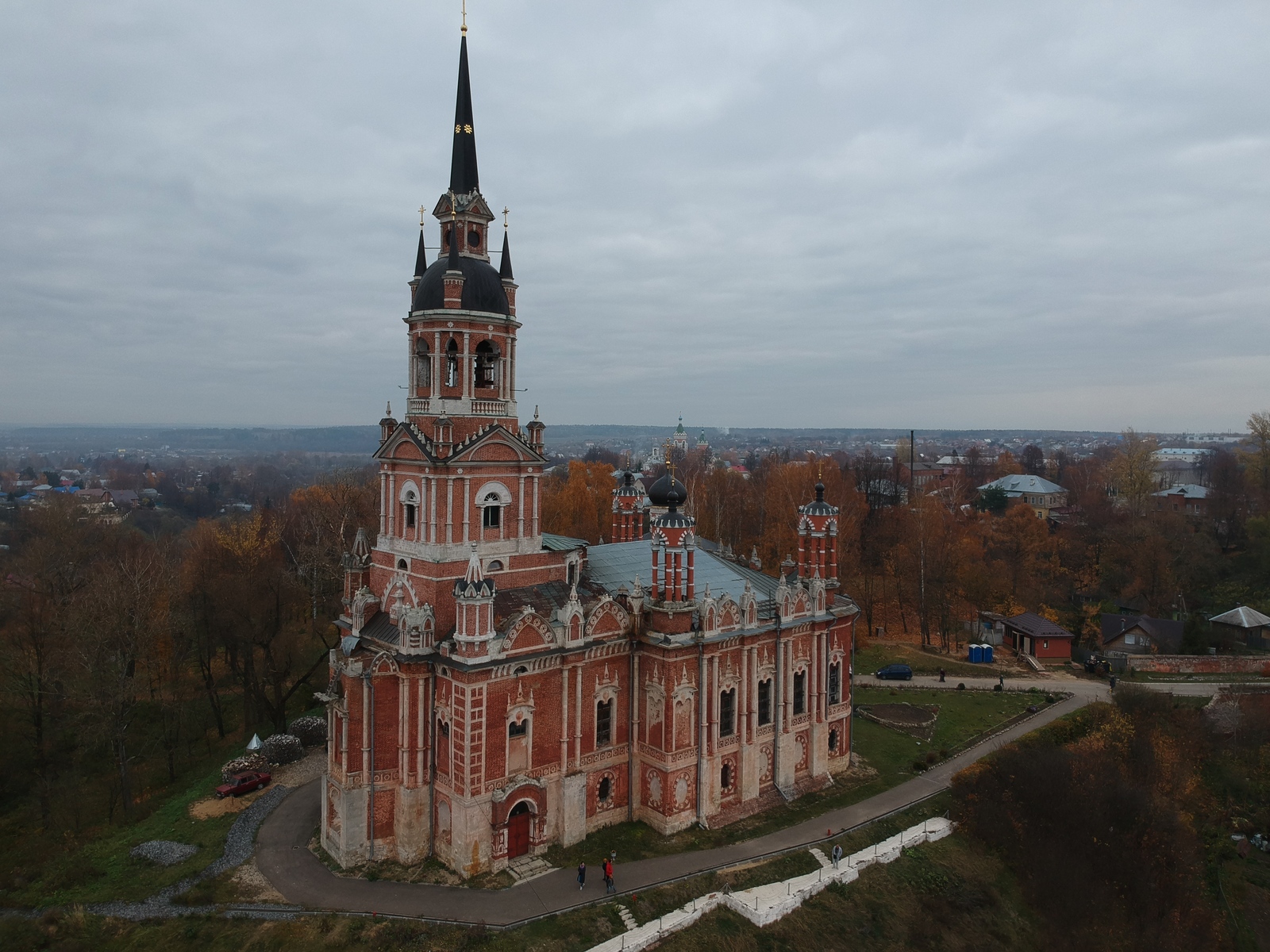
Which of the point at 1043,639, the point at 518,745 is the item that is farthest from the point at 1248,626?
the point at 518,745

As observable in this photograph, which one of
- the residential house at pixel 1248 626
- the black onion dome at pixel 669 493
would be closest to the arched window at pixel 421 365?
the black onion dome at pixel 669 493

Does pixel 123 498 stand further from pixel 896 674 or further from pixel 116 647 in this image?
pixel 896 674

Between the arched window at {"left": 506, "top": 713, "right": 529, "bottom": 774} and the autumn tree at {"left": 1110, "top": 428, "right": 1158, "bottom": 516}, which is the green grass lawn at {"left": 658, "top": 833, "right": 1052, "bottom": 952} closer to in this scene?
the arched window at {"left": 506, "top": 713, "right": 529, "bottom": 774}

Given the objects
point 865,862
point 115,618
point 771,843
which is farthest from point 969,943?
point 115,618

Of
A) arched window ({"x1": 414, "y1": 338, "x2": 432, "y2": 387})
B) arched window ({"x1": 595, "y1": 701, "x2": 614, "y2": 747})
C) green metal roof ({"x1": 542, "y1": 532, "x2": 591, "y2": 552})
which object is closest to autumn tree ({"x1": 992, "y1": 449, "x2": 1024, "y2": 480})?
green metal roof ({"x1": 542, "y1": 532, "x2": 591, "y2": 552})

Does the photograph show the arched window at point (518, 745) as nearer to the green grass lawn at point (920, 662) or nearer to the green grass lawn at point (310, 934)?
the green grass lawn at point (310, 934)

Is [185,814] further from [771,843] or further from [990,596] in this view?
[990,596]
